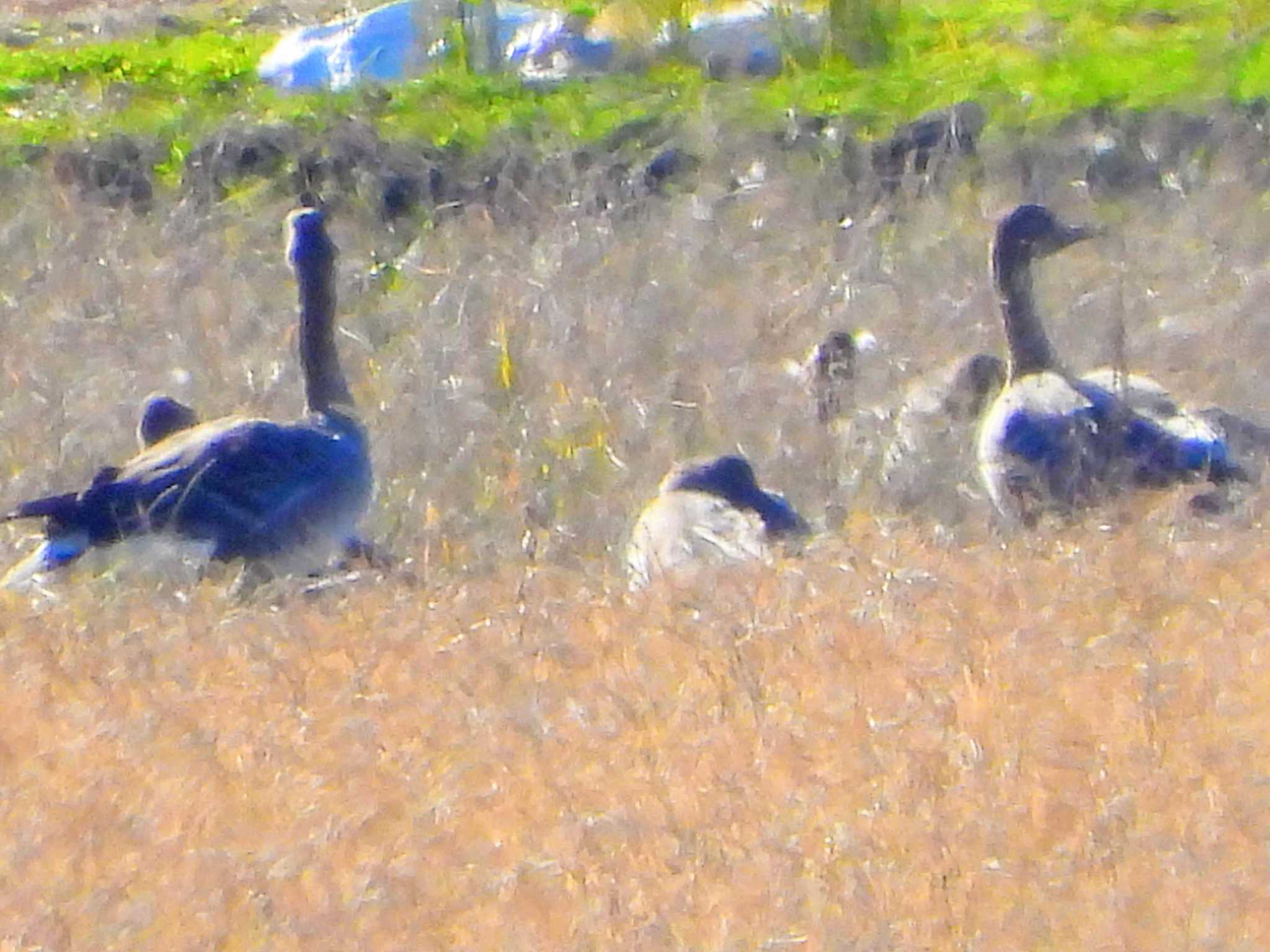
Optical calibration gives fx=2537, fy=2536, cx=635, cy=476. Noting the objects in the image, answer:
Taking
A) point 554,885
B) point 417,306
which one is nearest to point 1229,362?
point 417,306

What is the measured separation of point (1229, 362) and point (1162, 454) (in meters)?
1.87

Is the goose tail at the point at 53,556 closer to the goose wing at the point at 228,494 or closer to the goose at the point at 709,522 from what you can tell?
the goose wing at the point at 228,494

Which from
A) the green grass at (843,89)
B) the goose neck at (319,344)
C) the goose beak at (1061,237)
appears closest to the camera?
the goose neck at (319,344)

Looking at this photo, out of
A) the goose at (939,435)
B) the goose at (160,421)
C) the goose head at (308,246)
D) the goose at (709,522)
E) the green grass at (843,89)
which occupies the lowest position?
the green grass at (843,89)

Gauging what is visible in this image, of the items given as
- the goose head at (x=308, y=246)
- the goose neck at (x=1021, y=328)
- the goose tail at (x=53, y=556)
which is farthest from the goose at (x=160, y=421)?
the goose neck at (x=1021, y=328)

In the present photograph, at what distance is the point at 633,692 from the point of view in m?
5.79

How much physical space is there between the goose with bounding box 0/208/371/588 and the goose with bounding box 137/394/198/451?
0.15 meters

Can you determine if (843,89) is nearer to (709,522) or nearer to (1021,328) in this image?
(1021,328)

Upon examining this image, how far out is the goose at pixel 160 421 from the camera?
9.58 m

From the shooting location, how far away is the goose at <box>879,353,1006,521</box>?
8.61 m

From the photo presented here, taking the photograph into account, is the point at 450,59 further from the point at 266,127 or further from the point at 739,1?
the point at 266,127

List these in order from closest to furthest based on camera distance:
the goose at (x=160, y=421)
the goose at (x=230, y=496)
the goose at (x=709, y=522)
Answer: the goose at (x=709, y=522), the goose at (x=230, y=496), the goose at (x=160, y=421)

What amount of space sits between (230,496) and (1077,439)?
2864mm

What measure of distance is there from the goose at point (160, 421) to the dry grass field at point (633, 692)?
27cm
